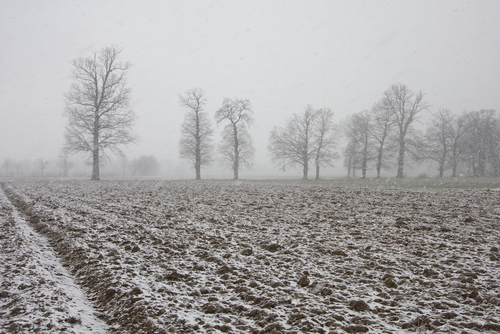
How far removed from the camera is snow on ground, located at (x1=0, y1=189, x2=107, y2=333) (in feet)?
10.3

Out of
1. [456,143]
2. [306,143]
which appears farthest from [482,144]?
[306,143]

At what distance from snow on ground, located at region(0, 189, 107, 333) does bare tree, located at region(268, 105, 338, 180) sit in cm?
4000

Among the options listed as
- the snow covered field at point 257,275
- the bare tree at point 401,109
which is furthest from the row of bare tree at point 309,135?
the snow covered field at point 257,275

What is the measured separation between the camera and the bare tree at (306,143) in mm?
43438

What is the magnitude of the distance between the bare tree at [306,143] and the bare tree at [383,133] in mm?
6550

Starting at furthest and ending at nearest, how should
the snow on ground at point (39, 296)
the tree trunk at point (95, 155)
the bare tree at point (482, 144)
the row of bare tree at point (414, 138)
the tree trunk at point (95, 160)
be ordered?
the bare tree at point (482, 144)
the row of bare tree at point (414, 138)
the tree trunk at point (95, 160)
the tree trunk at point (95, 155)
the snow on ground at point (39, 296)

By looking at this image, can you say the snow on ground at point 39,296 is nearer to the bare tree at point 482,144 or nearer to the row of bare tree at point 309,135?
the row of bare tree at point 309,135

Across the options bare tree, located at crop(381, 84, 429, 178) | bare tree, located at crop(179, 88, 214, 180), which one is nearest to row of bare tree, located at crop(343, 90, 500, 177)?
bare tree, located at crop(381, 84, 429, 178)

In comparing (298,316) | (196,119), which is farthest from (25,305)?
(196,119)

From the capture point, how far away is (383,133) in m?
40.5

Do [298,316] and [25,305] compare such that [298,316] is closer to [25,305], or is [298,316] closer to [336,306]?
[336,306]

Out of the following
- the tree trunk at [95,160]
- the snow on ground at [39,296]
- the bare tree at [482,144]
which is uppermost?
the bare tree at [482,144]

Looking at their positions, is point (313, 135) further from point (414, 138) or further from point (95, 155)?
point (95, 155)

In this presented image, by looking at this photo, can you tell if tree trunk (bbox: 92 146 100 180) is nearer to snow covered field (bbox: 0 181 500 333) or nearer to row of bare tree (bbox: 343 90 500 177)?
snow covered field (bbox: 0 181 500 333)
